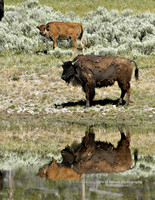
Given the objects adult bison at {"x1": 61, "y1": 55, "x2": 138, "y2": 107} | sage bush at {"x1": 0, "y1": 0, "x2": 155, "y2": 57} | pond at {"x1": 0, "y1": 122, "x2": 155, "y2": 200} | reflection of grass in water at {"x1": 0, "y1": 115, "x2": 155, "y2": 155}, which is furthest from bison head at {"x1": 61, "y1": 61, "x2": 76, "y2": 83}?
sage bush at {"x1": 0, "y1": 0, "x2": 155, "y2": 57}

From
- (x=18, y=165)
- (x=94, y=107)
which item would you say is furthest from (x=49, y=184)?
(x=94, y=107)

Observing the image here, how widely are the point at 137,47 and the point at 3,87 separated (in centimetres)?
782

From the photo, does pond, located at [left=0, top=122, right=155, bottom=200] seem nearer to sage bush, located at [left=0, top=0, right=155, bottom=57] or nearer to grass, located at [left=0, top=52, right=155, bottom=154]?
grass, located at [left=0, top=52, right=155, bottom=154]

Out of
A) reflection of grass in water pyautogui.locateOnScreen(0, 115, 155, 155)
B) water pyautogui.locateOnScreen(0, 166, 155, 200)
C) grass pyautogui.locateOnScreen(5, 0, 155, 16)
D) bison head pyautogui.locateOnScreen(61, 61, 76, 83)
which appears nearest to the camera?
water pyautogui.locateOnScreen(0, 166, 155, 200)

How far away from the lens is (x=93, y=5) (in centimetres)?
3484

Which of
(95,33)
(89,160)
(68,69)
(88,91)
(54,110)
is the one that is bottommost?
(54,110)

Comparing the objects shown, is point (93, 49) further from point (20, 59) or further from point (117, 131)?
point (117, 131)

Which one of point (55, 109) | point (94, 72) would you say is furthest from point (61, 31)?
point (55, 109)

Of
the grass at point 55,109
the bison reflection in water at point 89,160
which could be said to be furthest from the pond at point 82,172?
the grass at point 55,109

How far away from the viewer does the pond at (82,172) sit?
6359 millimetres

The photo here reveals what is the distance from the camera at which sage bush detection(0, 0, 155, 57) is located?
21775 mm

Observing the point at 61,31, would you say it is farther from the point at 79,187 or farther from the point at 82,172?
the point at 79,187

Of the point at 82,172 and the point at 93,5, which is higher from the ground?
the point at 93,5

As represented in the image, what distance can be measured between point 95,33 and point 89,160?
56.2ft
